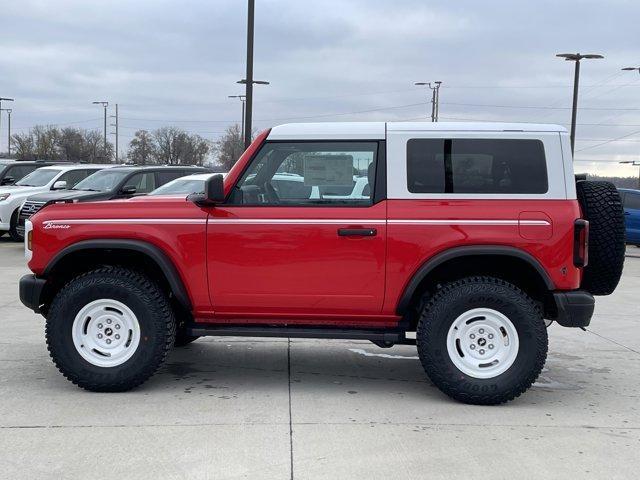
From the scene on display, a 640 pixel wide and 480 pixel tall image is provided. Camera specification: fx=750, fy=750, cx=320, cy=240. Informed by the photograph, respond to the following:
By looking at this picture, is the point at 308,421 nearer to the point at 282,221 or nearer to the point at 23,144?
the point at 282,221

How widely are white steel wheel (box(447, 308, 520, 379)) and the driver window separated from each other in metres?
1.12

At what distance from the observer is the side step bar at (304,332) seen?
5242mm

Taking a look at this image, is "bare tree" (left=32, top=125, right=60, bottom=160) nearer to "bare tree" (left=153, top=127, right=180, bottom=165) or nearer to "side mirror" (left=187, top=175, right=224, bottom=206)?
"bare tree" (left=153, top=127, right=180, bottom=165)

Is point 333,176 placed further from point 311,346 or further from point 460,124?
point 311,346

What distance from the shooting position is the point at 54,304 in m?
5.34

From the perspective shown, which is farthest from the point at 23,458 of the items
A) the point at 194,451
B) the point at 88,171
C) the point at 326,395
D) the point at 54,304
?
the point at 88,171

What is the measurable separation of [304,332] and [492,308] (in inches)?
51.6

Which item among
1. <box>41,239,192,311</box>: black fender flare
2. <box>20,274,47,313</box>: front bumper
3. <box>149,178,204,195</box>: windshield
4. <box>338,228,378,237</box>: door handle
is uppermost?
<box>149,178,204,195</box>: windshield

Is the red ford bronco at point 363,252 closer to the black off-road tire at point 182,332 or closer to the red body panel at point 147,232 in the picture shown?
the red body panel at point 147,232

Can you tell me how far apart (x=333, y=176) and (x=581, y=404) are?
238 cm

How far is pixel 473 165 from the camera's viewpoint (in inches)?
205

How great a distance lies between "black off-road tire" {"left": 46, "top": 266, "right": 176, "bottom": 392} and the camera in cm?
526


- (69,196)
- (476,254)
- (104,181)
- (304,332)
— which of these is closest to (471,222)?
(476,254)

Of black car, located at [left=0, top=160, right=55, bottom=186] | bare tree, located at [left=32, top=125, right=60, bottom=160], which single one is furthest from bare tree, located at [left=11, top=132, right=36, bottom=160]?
black car, located at [left=0, top=160, right=55, bottom=186]
